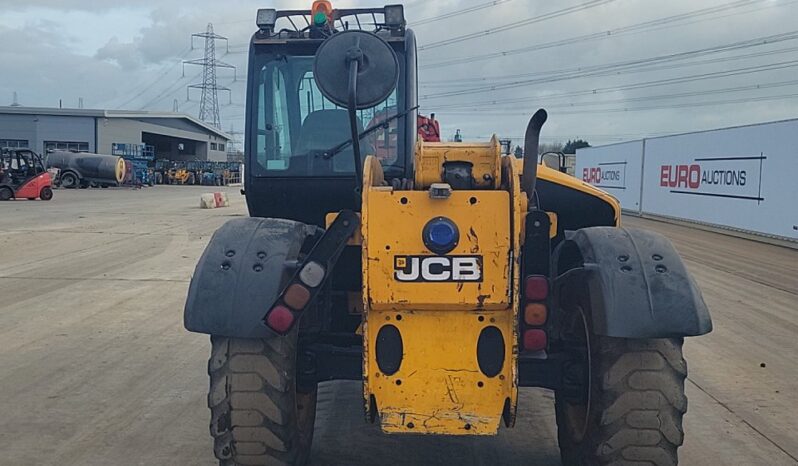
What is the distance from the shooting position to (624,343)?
3.77 meters

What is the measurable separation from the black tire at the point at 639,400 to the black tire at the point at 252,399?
149 centimetres

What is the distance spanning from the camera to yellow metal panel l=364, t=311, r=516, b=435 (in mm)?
3590

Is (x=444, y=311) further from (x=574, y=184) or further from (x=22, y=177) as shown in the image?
(x=22, y=177)

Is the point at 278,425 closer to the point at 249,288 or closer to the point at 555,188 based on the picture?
the point at 249,288

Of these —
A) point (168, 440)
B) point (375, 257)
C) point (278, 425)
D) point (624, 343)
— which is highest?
point (375, 257)

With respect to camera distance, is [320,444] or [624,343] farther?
[320,444]

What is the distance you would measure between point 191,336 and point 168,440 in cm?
321

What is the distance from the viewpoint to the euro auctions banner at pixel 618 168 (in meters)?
31.2

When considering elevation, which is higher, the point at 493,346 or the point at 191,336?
the point at 493,346

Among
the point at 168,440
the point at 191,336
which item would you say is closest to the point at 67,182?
the point at 191,336

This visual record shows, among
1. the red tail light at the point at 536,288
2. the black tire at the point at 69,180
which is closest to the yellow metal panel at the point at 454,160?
the red tail light at the point at 536,288

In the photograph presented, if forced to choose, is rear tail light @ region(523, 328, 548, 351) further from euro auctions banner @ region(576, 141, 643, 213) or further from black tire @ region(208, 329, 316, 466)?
euro auctions banner @ region(576, 141, 643, 213)

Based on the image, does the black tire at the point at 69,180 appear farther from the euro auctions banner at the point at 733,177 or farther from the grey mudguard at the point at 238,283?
the grey mudguard at the point at 238,283

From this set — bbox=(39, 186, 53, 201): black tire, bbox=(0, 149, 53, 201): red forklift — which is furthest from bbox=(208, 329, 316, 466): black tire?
bbox=(39, 186, 53, 201): black tire
